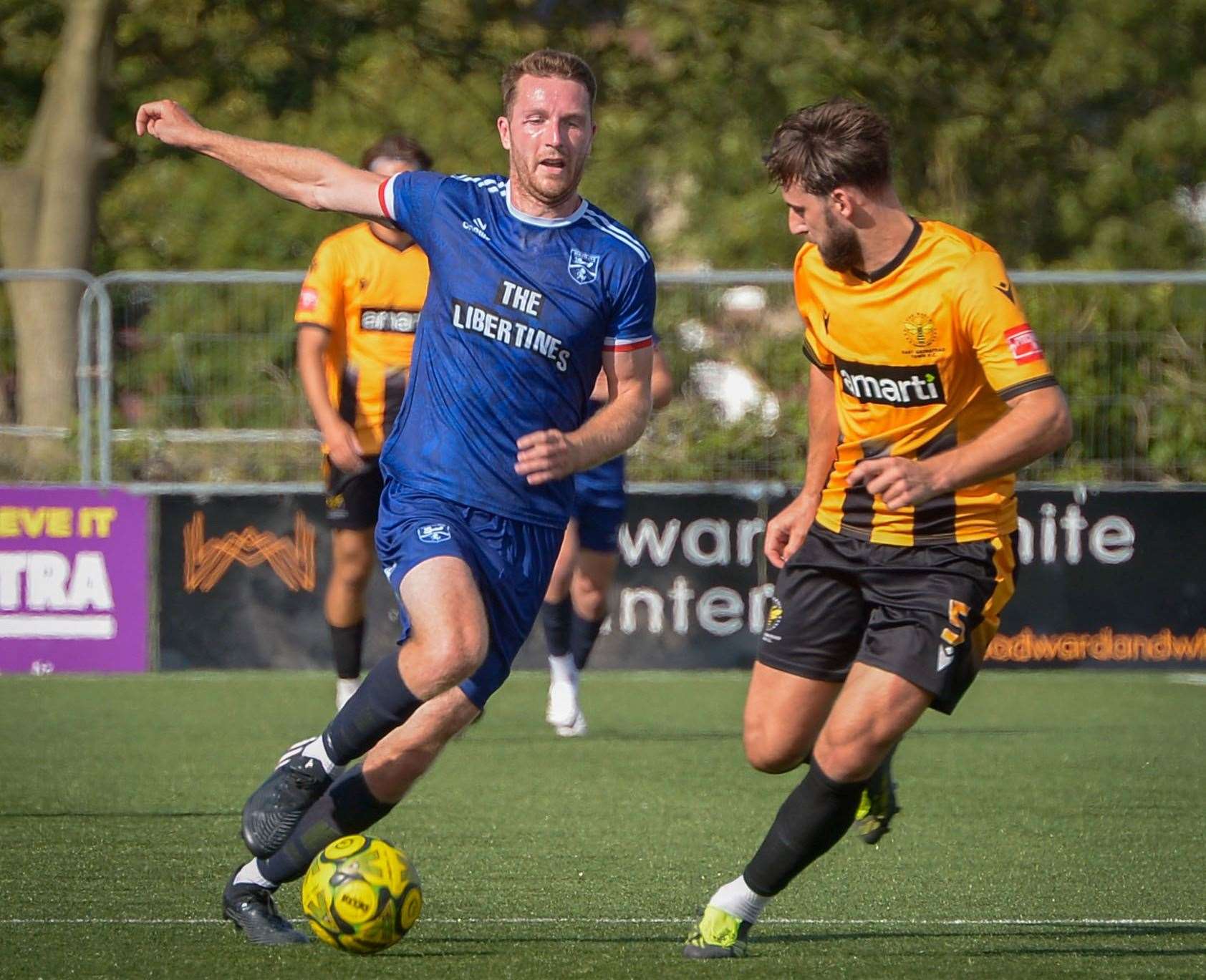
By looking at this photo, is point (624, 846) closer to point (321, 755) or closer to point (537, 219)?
point (321, 755)

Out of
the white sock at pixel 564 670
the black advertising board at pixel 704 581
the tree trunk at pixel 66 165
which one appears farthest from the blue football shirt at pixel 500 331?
the tree trunk at pixel 66 165

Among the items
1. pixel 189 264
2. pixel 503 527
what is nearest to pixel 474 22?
pixel 189 264

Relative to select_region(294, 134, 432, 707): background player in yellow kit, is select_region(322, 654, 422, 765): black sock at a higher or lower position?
lower

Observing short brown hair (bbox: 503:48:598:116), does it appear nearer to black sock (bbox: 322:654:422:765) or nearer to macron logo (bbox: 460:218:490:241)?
macron logo (bbox: 460:218:490:241)

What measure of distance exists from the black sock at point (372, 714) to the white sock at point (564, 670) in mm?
4659

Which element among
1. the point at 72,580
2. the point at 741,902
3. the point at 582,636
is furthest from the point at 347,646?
the point at 741,902

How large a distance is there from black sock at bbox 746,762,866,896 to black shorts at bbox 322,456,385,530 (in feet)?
14.7

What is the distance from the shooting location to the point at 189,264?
33.9m

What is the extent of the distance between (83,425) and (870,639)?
27.9 feet

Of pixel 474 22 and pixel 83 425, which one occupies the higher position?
pixel 474 22

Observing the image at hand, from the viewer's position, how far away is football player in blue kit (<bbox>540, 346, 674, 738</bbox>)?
9820 mm

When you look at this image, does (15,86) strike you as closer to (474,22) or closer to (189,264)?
(474,22)

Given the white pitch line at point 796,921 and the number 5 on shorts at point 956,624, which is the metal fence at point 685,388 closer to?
the white pitch line at point 796,921

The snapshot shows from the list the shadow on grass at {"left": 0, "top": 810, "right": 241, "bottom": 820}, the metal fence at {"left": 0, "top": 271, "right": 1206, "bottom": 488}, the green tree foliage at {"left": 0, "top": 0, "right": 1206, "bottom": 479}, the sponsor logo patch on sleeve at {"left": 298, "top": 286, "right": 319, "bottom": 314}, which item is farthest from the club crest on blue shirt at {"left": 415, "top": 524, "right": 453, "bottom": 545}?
the green tree foliage at {"left": 0, "top": 0, "right": 1206, "bottom": 479}
